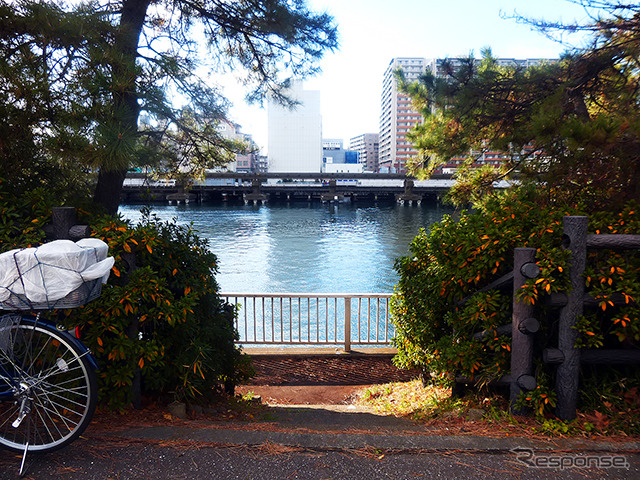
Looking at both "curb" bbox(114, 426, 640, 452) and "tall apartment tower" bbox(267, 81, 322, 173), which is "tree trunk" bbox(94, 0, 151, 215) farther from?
"tall apartment tower" bbox(267, 81, 322, 173)

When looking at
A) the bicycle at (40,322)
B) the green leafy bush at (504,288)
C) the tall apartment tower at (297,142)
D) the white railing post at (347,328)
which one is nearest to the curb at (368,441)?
the green leafy bush at (504,288)

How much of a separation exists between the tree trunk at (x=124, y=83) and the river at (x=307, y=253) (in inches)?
153

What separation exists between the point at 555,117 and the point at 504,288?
1968mm

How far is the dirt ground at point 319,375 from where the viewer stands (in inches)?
219

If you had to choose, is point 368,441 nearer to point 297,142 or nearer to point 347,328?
point 347,328

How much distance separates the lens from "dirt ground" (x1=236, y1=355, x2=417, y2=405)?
18.3ft

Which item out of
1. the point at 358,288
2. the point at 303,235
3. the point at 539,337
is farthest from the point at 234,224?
the point at 539,337

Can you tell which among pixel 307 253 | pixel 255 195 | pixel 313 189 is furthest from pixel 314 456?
pixel 313 189

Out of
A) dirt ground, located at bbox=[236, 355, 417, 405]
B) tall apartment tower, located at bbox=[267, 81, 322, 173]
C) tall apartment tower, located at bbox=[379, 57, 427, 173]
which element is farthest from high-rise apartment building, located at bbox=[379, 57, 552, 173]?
dirt ground, located at bbox=[236, 355, 417, 405]

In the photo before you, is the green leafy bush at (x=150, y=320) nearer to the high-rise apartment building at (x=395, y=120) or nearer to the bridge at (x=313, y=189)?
the bridge at (x=313, y=189)

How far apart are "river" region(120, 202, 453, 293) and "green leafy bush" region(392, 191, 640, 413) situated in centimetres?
458

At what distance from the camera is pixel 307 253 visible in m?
25.5

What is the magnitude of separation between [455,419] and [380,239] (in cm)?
2845

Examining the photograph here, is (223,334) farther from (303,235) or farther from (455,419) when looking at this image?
(303,235)
